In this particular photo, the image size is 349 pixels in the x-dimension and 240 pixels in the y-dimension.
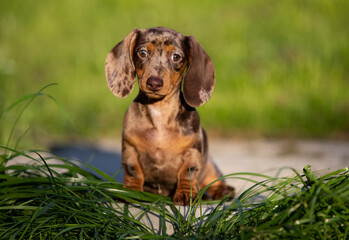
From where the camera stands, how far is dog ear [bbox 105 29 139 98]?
3.18 meters

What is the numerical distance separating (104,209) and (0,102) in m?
4.35

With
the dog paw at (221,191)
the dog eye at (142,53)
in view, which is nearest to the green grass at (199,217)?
the dog paw at (221,191)

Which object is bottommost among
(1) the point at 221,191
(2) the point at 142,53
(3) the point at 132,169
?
(3) the point at 132,169

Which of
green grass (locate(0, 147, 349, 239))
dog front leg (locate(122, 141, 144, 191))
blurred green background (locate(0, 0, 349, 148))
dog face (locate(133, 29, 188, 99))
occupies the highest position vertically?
blurred green background (locate(0, 0, 349, 148))

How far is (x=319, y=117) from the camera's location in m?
6.79

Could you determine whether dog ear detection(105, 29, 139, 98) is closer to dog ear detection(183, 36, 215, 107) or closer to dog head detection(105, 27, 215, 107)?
dog head detection(105, 27, 215, 107)

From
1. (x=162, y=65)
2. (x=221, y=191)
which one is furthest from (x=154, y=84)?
(x=221, y=191)

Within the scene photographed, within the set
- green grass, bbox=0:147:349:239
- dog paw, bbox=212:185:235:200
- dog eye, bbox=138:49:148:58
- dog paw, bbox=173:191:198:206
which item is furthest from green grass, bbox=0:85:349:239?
dog eye, bbox=138:49:148:58

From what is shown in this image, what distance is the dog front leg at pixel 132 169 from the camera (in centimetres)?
317

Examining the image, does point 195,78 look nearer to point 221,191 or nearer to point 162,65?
point 162,65

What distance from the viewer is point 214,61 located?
8.13m

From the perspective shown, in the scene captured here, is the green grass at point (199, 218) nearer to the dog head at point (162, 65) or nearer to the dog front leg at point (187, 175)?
the dog front leg at point (187, 175)

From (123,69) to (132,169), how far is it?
2.29 feet

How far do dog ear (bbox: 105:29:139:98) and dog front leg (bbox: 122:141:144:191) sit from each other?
378 millimetres
